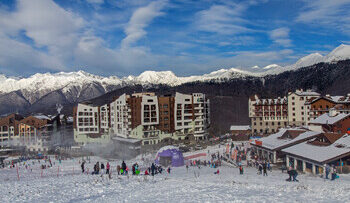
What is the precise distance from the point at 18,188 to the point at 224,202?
1536 centimetres

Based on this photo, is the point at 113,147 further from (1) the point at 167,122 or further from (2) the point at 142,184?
(2) the point at 142,184

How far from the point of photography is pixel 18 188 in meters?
22.8

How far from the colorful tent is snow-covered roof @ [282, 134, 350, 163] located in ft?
47.3

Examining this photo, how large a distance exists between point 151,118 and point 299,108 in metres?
41.5

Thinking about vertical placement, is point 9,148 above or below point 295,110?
below

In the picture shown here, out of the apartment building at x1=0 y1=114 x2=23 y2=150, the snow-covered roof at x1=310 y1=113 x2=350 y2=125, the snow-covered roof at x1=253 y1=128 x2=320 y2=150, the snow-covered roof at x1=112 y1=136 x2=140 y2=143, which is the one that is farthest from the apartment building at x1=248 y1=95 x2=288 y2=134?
the apartment building at x1=0 y1=114 x2=23 y2=150

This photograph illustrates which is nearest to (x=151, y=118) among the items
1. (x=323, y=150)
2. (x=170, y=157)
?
(x=170, y=157)

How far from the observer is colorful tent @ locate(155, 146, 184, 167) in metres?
40.5

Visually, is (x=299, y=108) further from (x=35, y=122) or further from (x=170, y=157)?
(x=35, y=122)

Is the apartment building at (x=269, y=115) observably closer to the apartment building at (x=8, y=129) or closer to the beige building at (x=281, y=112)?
the beige building at (x=281, y=112)

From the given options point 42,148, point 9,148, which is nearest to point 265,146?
point 42,148

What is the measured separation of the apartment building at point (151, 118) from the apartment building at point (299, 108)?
23.4 m

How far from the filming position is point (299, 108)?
280ft

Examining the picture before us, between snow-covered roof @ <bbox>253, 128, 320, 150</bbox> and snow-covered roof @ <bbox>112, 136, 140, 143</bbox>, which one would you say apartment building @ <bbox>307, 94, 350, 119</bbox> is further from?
snow-covered roof @ <bbox>112, 136, 140, 143</bbox>
